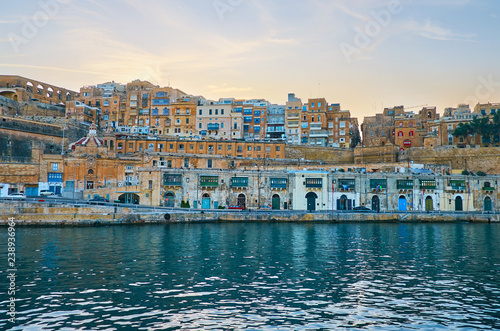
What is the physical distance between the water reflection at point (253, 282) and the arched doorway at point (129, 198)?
2151 centimetres

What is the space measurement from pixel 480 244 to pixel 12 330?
3777 cm

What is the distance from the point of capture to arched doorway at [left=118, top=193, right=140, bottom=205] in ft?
211

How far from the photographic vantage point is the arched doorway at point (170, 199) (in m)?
65.8

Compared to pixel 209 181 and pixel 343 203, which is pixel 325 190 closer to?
pixel 343 203

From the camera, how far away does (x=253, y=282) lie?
78.6ft

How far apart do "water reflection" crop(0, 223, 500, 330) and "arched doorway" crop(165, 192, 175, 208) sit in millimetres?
22852

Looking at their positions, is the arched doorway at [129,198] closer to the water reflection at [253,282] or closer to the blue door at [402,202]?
the water reflection at [253,282]

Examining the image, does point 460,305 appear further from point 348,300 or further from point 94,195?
point 94,195

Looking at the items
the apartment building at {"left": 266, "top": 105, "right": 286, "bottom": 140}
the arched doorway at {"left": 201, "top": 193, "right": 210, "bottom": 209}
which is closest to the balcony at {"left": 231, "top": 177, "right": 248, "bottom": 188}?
the arched doorway at {"left": 201, "top": 193, "right": 210, "bottom": 209}

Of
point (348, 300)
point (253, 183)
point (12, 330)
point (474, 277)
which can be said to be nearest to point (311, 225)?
point (253, 183)

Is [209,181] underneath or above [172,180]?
underneath

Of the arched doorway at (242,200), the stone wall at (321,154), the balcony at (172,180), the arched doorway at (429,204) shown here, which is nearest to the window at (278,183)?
the arched doorway at (242,200)

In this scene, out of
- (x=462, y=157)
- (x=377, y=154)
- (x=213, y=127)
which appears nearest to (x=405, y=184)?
(x=377, y=154)

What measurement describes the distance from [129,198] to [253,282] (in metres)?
44.6
